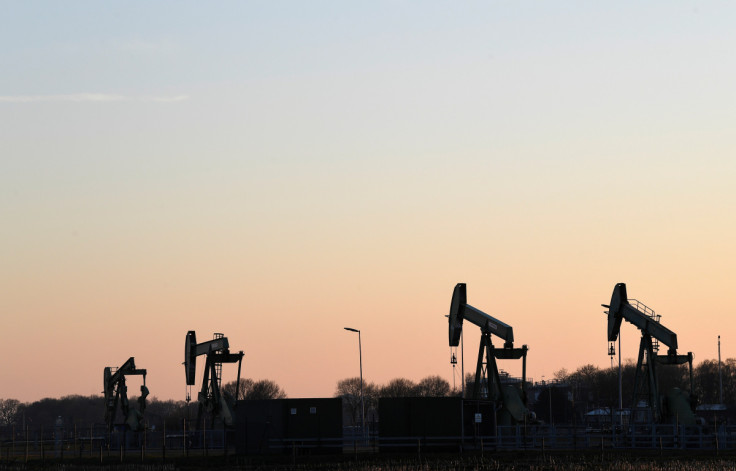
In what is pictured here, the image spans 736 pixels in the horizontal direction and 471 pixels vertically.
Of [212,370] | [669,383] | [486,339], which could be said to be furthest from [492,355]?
[669,383]

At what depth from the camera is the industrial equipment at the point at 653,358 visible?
62.6m

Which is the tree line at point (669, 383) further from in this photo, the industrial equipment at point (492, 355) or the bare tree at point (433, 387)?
the industrial equipment at point (492, 355)

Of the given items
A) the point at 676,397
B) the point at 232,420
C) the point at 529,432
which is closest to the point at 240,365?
the point at 232,420

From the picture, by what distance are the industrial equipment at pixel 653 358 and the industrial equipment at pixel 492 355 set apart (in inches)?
231

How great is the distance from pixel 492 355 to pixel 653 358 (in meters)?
8.93

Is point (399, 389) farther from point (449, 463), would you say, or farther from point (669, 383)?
point (449, 463)

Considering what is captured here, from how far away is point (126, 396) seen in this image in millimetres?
85500

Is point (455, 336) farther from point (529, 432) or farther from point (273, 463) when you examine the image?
point (273, 463)


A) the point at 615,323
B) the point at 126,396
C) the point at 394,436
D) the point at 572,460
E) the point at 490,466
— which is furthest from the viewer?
the point at 126,396

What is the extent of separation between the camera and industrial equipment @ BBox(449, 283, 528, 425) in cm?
6419

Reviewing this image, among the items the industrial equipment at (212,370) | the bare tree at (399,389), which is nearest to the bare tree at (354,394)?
the bare tree at (399,389)

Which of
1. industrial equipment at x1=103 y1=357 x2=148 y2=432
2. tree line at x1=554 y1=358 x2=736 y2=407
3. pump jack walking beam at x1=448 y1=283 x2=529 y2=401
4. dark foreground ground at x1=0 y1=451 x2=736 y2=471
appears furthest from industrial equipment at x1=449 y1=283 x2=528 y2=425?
tree line at x1=554 y1=358 x2=736 y2=407

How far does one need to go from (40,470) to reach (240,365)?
28.9m

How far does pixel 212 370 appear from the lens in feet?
249
